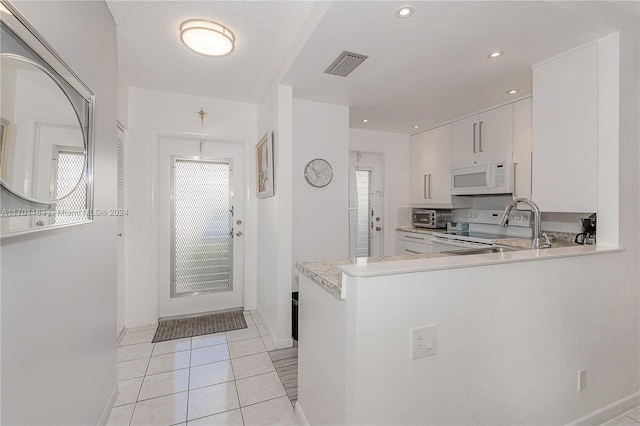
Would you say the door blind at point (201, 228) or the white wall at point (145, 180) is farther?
the door blind at point (201, 228)

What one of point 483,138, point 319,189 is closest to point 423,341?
point 319,189

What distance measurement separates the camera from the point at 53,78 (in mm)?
1035

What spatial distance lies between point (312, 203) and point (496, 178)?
6.69 feet

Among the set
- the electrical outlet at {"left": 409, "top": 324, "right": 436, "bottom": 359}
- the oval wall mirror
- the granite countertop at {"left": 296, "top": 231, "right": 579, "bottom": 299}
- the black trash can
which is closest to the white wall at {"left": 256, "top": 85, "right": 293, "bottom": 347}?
the black trash can

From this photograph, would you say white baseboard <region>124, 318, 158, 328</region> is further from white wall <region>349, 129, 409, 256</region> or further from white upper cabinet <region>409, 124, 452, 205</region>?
white upper cabinet <region>409, 124, 452, 205</region>

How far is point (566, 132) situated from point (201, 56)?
2.81 meters

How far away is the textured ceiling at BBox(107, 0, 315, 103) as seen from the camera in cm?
175

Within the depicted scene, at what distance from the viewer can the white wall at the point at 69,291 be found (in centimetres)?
89

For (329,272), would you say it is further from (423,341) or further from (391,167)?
(391,167)

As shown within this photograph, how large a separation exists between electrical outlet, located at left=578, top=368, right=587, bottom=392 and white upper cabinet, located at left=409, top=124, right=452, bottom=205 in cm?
239

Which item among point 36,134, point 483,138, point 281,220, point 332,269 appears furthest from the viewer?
point 483,138

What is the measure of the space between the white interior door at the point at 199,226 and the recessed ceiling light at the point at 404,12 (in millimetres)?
2319

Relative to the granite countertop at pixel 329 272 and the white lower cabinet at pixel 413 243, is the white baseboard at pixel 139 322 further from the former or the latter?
the white lower cabinet at pixel 413 243

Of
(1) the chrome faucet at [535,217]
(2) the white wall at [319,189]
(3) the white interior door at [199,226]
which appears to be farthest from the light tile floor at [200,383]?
(1) the chrome faucet at [535,217]
